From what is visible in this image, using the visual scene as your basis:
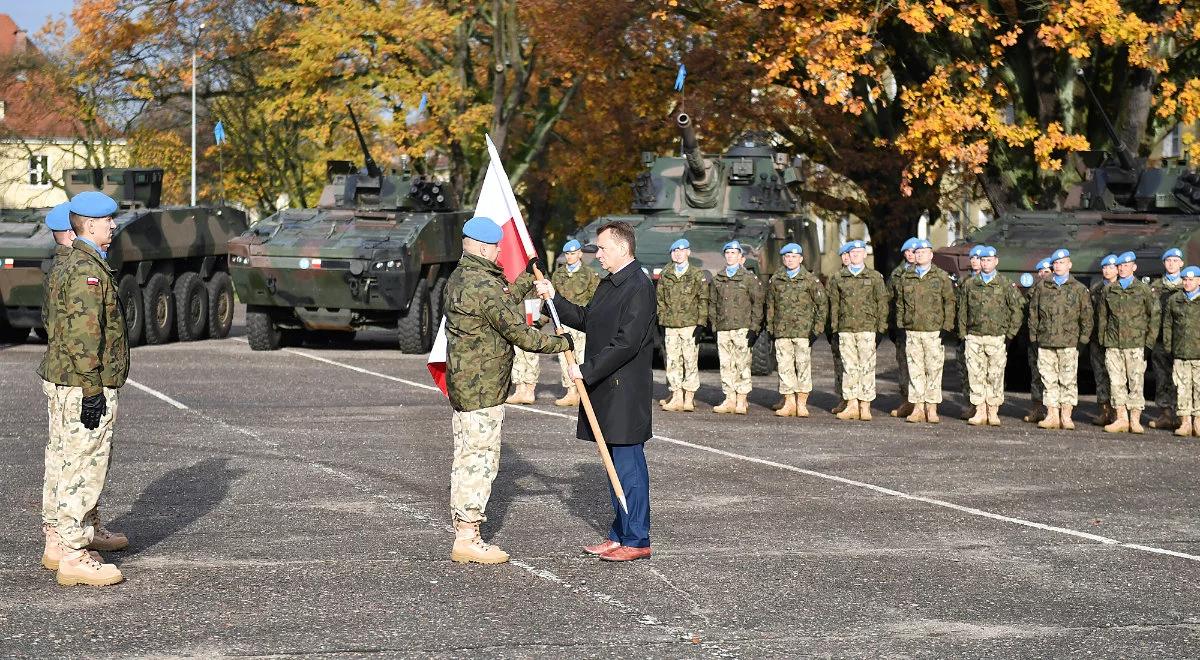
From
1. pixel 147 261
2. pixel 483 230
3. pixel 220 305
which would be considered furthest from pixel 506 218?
pixel 220 305

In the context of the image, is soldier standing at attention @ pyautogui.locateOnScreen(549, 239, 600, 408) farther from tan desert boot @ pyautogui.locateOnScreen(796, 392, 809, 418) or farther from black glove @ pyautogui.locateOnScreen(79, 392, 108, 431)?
black glove @ pyautogui.locateOnScreen(79, 392, 108, 431)

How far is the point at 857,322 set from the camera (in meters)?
16.3

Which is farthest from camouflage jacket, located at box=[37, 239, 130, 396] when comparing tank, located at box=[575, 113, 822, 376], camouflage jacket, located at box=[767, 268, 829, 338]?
tank, located at box=[575, 113, 822, 376]

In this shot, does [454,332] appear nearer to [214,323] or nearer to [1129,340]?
[1129,340]

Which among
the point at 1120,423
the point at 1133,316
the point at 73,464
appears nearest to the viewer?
the point at 73,464

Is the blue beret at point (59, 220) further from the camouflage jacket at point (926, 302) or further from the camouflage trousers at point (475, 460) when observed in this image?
the camouflage jacket at point (926, 302)

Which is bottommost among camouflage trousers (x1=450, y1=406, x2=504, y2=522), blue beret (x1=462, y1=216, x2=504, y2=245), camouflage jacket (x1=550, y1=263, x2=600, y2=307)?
camouflage trousers (x1=450, y1=406, x2=504, y2=522)

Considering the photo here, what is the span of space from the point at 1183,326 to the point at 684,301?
4491mm

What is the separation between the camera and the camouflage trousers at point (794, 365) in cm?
1644

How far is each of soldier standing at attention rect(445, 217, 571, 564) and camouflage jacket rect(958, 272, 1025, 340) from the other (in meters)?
8.11

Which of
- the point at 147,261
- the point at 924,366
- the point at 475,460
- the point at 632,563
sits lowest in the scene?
the point at 632,563

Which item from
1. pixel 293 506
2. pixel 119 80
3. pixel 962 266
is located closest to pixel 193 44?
pixel 119 80

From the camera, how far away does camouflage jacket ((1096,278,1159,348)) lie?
51.2 feet

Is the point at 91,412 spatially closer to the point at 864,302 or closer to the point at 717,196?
the point at 864,302
